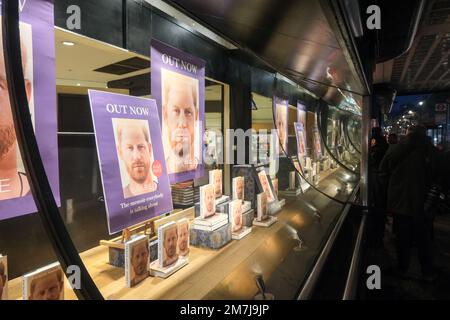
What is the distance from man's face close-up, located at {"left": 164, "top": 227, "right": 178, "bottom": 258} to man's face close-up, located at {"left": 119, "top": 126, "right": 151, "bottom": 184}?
282 millimetres

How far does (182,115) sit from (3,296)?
1087mm

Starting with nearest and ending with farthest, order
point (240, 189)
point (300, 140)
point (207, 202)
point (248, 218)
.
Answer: point (207, 202), point (248, 218), point (240, 189), point (300, 140)

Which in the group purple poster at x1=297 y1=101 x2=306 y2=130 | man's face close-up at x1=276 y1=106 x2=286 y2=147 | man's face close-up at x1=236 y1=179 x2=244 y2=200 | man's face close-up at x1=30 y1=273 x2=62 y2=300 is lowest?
man's face close-up at x1=30 y1=273 x2=62 y2=300

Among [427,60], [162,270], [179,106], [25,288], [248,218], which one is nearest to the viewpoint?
[25,288]

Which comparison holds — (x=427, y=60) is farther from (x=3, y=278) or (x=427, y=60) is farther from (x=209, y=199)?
(x=3, y=278)

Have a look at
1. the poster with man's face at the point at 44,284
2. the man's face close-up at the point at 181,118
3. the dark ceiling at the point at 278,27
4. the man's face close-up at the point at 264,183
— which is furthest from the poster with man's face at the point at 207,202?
the poster with man's face at the point at 44,284

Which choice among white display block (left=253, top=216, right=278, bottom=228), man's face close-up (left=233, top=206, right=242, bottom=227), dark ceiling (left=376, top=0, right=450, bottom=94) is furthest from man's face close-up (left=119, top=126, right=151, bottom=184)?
dark ceiling (left=376, top=0, right=450, bottom=94)

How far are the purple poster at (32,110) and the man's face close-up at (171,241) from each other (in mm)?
496

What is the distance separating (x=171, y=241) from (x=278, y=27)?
3.11ft

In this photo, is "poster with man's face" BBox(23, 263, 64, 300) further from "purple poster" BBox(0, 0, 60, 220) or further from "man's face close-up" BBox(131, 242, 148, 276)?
"man's face close-up" BBox(131, 242, 148, 276)

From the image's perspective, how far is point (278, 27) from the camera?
3.59ft

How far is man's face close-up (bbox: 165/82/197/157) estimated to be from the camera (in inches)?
60.8

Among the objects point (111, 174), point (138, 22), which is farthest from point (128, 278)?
point (138, 22)

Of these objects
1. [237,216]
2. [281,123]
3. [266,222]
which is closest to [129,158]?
[237,216]
